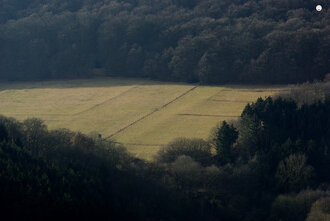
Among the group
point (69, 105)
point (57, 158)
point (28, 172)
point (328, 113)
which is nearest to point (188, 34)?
point (69, 105)

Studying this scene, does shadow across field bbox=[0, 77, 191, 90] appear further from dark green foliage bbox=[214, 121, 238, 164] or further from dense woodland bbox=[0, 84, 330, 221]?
dark green foliage bbox=[214, 121, 238, 164]

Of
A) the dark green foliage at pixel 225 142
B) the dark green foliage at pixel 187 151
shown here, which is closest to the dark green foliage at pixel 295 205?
the dark green foliage at pixel 225 142

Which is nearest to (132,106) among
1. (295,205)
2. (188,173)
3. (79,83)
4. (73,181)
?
(79,83)

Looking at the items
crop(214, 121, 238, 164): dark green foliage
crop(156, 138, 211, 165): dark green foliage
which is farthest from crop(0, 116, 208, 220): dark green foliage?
crop(214, 121, 238, 164): dark green foliage

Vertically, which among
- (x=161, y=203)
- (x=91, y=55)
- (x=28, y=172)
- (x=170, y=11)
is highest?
(x=170, y=11)

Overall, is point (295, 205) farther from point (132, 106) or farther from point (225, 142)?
point (132, 106)

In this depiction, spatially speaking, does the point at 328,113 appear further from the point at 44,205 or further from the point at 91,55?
the point at 91,55
